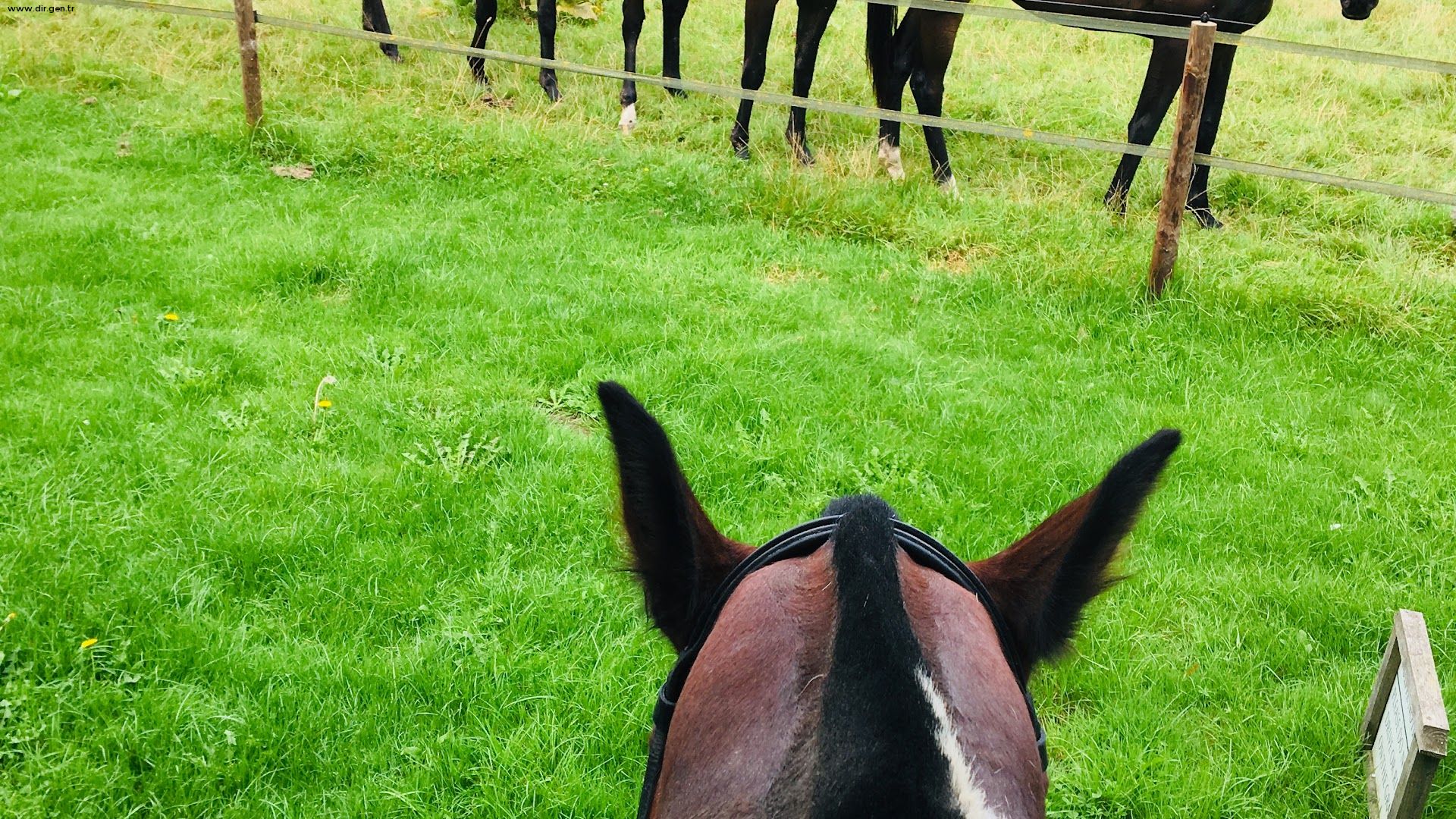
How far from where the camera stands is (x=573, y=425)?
4.24 m

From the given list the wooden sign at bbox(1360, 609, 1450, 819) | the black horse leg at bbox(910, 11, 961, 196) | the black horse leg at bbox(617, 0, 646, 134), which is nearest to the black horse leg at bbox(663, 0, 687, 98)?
the black horse leg at bbox(617, 0, 646, 134)

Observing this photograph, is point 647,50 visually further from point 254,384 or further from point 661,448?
point 661,448

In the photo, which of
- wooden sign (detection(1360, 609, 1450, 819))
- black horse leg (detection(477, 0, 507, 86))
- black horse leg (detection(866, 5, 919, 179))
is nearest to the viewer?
wooden sign (detection(1360, 609, 1450, 819))

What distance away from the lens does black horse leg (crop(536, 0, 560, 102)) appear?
870 cm

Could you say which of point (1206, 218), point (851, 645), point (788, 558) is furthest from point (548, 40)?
point (851, 645)

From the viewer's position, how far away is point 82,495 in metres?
3.50

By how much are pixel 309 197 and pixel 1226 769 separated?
19.1ft

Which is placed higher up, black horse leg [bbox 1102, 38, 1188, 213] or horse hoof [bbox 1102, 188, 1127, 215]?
black horse leg [bbox 1102, 38, 1188, 213]

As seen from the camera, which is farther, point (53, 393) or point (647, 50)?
point (647, 50)

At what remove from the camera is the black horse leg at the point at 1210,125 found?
6.84m

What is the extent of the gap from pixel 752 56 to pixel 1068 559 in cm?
716

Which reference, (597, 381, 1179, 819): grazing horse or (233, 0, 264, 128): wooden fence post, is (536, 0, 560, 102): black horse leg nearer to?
(233, 0, 264, 128): wooden fence post

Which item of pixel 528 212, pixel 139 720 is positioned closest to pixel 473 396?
pixel 139 720

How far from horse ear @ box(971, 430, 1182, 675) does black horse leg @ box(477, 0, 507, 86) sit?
26.8 feet
